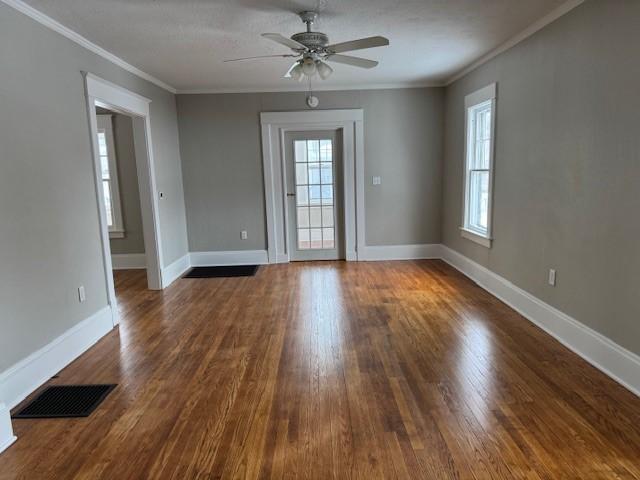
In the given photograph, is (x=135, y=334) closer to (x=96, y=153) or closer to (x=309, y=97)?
(x=96, y=153)

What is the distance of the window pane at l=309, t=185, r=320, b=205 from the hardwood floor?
7.98 feet

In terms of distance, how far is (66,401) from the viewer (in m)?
2.62

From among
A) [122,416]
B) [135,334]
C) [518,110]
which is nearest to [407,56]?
A: [518,110]

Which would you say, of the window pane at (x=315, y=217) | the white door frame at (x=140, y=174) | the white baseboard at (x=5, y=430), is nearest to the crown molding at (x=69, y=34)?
the white door frame at (x=140, y=174)

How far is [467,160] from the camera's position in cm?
521

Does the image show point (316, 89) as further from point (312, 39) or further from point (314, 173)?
point (312, 39)

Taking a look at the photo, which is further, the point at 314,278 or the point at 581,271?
the point at 314,278

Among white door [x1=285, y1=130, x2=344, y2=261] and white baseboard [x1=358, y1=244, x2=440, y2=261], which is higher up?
white door [x1=285, y1=130, x2=344, y2=261]

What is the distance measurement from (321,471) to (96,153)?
3.10m

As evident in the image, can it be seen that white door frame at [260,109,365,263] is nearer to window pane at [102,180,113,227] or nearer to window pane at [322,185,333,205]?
window pane at [322,185,333,205]

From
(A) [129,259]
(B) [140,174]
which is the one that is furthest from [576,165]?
(A) [129,259]

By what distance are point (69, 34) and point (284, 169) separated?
3216 millimetres

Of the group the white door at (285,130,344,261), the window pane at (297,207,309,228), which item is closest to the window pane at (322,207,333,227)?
the white door at (285,130,344,261)

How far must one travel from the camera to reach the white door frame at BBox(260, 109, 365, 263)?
19.7ft
